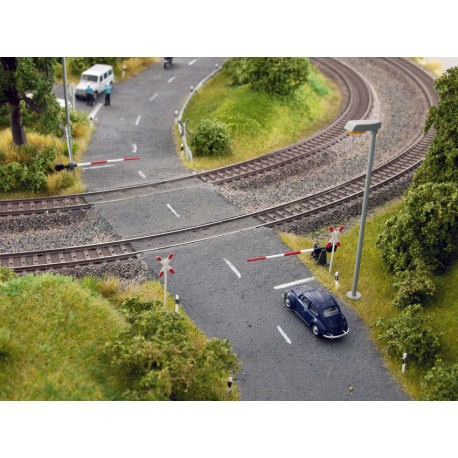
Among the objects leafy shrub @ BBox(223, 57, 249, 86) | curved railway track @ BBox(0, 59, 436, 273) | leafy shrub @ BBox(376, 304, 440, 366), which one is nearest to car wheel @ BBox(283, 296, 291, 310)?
leafy shrub @ BBox(376, 304, 440, 366)

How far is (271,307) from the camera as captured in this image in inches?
990

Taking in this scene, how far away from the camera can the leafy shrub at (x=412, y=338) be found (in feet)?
73.5

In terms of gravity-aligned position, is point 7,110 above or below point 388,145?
above

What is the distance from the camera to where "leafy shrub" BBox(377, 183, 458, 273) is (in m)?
25.1

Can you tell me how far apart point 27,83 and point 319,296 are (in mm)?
16628

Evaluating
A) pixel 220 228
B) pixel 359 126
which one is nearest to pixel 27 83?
pixel 220 228

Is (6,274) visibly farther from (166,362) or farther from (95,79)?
(95,79)

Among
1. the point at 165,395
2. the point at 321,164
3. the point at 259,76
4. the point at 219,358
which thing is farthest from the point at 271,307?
the point at 259,76

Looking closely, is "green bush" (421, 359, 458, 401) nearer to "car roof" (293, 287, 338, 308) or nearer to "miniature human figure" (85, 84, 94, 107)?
"car roof" (293, 287, 338, 308)

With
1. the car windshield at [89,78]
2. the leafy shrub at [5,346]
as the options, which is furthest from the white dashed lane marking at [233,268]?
the car windshield at [89,78]

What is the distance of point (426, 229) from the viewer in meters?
25.5

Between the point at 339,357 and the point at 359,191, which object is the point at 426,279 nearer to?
the point at 339,357

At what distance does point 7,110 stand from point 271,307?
15.9 metres

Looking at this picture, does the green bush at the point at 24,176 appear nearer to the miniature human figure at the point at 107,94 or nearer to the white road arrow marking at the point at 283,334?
the miniature human figure at the point at 107,94
